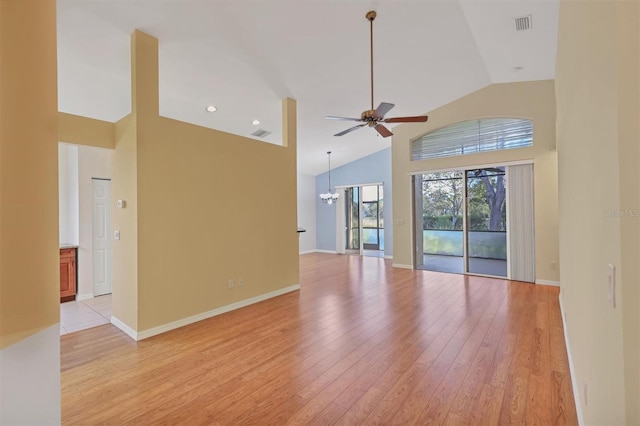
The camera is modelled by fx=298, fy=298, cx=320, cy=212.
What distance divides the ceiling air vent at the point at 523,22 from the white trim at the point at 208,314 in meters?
4.96

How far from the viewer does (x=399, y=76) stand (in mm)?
4910

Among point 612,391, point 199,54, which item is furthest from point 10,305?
point 199,54

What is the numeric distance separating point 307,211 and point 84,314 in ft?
24.0

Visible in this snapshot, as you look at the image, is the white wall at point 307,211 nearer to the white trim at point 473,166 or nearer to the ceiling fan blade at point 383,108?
the white trim at point 473,166

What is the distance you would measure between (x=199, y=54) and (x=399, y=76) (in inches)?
121

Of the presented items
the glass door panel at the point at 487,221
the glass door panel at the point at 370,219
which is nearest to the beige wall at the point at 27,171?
the glass door panel at the point at 487,221

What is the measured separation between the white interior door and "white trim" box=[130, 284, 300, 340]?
2.19 m

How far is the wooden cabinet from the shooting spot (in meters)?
4.69

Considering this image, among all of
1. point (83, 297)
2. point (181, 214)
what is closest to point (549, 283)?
point (181, 214)

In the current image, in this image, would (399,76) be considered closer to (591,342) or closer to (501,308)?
(501,308)

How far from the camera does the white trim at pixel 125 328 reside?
3.35m

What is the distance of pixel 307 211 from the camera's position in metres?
10.7

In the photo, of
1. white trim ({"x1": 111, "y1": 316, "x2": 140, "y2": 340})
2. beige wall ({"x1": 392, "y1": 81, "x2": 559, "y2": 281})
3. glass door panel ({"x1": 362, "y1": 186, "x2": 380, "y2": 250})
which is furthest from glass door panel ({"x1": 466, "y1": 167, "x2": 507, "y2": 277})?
white trim ({"x1": 111, "y1": 316, "x2": 140, "y2": 340})

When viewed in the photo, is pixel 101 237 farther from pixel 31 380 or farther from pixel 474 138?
pixel 474 138
